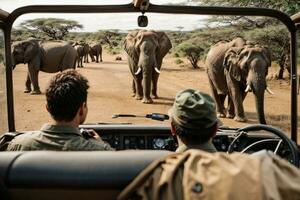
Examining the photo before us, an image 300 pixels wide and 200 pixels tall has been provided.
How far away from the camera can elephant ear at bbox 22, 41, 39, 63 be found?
56.9 feet

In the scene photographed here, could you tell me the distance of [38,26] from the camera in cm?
3884

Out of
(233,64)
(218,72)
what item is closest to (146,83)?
(218,72)

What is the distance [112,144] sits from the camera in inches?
146

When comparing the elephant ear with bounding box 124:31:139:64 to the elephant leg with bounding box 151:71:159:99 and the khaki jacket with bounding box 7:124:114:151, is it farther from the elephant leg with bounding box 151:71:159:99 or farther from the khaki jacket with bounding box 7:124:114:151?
the khaki jacket with bounding box 7:124:114:151

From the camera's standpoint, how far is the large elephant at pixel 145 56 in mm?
13891

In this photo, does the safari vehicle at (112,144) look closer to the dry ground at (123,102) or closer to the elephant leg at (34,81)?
the dry ground at (123,102)

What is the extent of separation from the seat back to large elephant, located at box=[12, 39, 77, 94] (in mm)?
15232

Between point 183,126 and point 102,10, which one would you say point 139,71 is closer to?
point 102,10

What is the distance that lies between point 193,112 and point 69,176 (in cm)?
65

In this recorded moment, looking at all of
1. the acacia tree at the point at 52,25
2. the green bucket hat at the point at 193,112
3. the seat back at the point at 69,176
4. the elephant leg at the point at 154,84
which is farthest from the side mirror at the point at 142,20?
the acacia tree at the point at 52,25

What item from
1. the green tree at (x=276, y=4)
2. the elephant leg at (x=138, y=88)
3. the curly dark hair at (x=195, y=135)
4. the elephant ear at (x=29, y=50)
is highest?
the green tree at (x=276, y=4)

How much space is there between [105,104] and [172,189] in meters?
13.5

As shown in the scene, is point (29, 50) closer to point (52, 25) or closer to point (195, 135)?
point (195, 135)

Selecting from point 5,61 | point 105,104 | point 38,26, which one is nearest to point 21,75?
point 105,104
